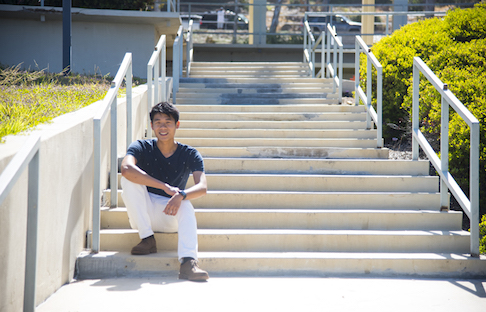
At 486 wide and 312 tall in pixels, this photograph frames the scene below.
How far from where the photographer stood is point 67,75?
6988 mm

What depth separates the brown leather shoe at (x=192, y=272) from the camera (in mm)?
3271

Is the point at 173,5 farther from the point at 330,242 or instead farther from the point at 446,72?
the point at 330,242

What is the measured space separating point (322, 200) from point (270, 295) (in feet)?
4.63

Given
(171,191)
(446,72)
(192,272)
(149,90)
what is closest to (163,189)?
(171,191)

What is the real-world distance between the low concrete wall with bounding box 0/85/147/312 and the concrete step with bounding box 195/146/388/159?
157cm

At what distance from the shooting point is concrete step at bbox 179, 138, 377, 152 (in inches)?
217

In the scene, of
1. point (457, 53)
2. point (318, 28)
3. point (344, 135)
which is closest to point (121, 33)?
point (344, 135)

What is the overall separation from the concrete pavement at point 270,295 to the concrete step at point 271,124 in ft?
9.27

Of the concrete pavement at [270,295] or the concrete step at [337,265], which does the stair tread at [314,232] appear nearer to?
the concrete step at [337,265]

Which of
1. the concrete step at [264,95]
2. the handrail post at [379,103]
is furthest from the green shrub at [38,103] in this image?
the handrail post at [379,103]

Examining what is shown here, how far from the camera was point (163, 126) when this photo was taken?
11.8 ft

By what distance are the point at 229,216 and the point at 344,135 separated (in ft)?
7.63

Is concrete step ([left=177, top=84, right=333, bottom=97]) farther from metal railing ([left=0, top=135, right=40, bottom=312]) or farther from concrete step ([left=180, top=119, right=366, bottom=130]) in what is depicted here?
metal railing ([left=0, top=135, right=40, bottom=312])

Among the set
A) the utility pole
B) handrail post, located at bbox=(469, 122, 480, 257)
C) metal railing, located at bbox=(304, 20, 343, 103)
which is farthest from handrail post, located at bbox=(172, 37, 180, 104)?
handrail post, located at bbox=(469, 122, 480, 257)
